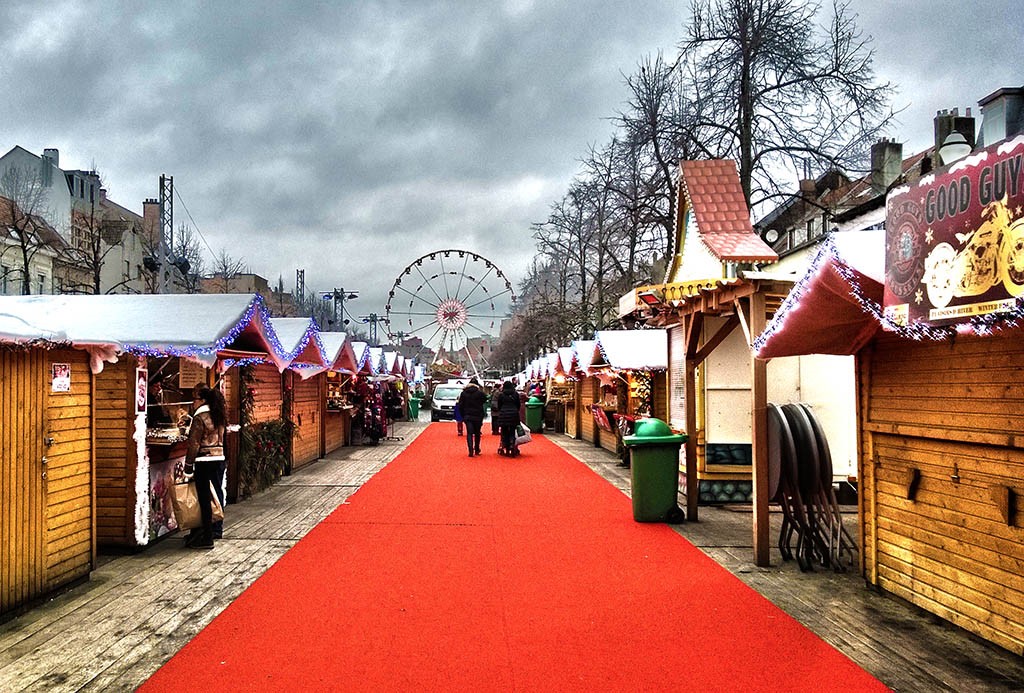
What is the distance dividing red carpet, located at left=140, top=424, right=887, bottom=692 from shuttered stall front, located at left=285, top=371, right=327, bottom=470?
6.30 meters

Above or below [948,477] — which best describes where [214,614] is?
below

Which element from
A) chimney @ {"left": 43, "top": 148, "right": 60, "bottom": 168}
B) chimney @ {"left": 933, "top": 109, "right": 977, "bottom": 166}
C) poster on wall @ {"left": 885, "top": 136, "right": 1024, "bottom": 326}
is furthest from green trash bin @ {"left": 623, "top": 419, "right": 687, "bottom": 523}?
chimney @ {"left": 43, "top": 148, "right": 60, "bottom": 168}

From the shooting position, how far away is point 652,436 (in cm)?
941

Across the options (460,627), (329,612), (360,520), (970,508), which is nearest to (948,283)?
(970,508)

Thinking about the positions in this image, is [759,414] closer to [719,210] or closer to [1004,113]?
[719,210]

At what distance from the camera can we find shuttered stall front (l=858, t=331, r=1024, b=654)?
187 inches

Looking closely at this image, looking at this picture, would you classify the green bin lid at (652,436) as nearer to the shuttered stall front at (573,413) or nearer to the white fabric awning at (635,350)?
the white fabric awning at (635,350)

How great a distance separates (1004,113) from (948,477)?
10.3 m

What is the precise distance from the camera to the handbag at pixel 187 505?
7688mm

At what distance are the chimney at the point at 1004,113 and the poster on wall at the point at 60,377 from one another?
14574mm

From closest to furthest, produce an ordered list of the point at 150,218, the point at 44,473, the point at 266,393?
1. the point at 44,473
2. the point at 266,393
3. the point at 150,218

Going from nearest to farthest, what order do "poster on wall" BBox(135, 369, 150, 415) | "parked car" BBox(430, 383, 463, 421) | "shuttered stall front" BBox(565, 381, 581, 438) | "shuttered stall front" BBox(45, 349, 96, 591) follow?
"shuttered stall front" BBox(45, 349, 96, 591)
"poster on wall" BBox(135, 369, 150, 415)
"shuttered stall front" BBox(565, 381, 581, 438)
"parked car" BBox(430, 383, 463, 421)

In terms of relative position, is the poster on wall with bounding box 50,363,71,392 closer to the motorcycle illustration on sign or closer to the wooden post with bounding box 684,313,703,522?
the motorcycle illustration on sign

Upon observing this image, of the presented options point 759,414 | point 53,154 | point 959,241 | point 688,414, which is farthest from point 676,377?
point 53,154
